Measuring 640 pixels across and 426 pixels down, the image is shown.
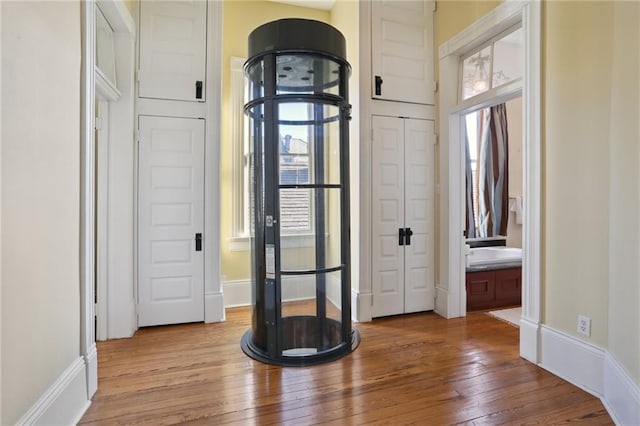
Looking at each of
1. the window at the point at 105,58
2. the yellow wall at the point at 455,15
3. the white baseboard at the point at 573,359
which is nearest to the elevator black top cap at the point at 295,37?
the window at the point at 105,58

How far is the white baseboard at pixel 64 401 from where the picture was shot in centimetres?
155

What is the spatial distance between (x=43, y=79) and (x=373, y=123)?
102 inches

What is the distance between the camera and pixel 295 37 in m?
2.57

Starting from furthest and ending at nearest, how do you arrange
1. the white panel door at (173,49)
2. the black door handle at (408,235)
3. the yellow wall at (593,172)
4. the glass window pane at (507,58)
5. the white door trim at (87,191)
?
the black door handle at (408,235) → the white panel door at (173,49) → the glass window pane at (507,58) → the white door trim at (87,191) → the yellow wall at (593,172)

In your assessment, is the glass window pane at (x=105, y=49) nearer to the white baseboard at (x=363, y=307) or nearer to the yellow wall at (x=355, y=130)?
the yellow wall at (x=355, y=130)

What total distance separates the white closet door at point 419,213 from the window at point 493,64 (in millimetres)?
538

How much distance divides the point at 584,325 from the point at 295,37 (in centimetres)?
276

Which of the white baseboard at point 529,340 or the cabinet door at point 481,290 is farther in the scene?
the cabinet door at point 481,290

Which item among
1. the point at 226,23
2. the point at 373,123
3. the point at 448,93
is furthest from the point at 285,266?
the point at 226,23

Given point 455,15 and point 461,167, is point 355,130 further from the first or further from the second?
point 455,15

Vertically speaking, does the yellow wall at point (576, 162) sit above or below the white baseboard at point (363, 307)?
above

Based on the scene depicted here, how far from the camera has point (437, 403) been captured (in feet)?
6.75

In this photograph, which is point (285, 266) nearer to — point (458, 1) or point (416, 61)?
point (416, 61)

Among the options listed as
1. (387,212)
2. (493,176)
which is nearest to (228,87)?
(387,212)
